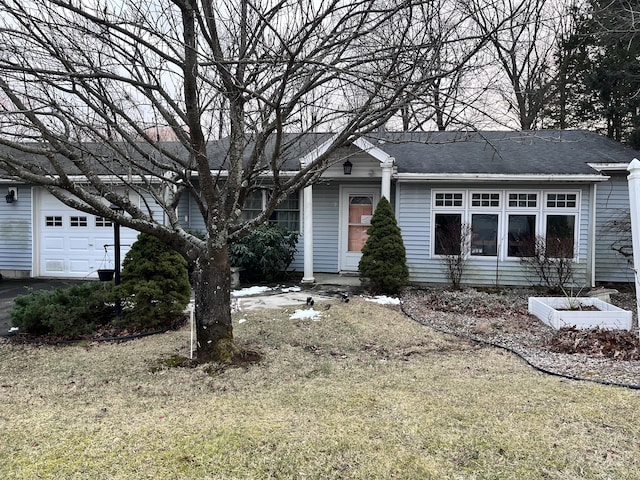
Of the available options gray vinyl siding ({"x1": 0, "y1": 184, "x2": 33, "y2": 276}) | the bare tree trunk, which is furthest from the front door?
gray vinyl siding ({"x1": 0, "y1": 184, "x2": 33, "y2": 276})

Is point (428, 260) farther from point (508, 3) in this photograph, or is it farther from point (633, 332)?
point (508, 3)

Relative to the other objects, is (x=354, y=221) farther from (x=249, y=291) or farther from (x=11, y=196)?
(x=11, y=196)

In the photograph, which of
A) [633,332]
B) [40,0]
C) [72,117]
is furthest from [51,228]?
[633,332]

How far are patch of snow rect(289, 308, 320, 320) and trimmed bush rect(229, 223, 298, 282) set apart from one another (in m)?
3.00

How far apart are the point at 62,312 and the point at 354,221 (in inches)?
264

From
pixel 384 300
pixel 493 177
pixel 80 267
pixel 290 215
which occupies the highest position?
pixel 493 177

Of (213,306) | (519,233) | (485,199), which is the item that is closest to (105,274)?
(213,306)

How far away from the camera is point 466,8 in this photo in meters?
4.02

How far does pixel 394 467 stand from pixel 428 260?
25.4ft

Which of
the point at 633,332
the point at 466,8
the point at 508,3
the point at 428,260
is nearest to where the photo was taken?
the point at 466,8

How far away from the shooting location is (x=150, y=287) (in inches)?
232

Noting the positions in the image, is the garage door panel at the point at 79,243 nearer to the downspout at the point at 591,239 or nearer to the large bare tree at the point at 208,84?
the large bare tree at the point at 208,84

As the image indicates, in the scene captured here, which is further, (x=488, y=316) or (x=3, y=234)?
(x=3, y=234)

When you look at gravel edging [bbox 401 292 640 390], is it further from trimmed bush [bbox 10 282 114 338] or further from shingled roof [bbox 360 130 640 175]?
trimmed bush [bbox 10 282 114 338]
